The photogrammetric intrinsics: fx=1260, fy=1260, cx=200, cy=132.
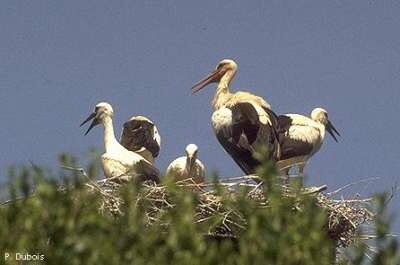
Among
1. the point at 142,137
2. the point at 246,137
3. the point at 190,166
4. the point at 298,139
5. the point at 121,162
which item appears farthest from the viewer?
the point at 142,137

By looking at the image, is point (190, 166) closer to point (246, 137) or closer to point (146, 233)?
point (246, 137)

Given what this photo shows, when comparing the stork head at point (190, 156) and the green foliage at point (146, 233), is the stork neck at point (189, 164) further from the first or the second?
the green foliage at point (146, 233)

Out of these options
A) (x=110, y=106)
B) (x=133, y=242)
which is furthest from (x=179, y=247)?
(x=110, y=106)

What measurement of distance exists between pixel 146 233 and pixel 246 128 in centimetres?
795

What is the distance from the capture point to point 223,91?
610 inches

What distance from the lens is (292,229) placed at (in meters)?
5.57

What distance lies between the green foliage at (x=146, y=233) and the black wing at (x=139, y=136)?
27.5 feet

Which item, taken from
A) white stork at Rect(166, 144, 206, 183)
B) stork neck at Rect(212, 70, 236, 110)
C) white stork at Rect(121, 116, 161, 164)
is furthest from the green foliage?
stork neck at Rect(212, 70, 236, 110)

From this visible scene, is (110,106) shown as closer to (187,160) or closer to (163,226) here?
(187,160)

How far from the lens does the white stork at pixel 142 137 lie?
46.7ft

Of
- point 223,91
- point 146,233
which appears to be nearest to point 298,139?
point 223,91

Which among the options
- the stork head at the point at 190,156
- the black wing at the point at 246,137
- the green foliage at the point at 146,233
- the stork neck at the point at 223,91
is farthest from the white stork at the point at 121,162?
the green foliage at the point at 146,233

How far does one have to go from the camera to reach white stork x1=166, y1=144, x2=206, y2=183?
1309 cm

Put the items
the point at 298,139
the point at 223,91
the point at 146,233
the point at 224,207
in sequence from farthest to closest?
the point at 223,91 → the point at 298,139 → the point at 224,207 → the point at 146,233
